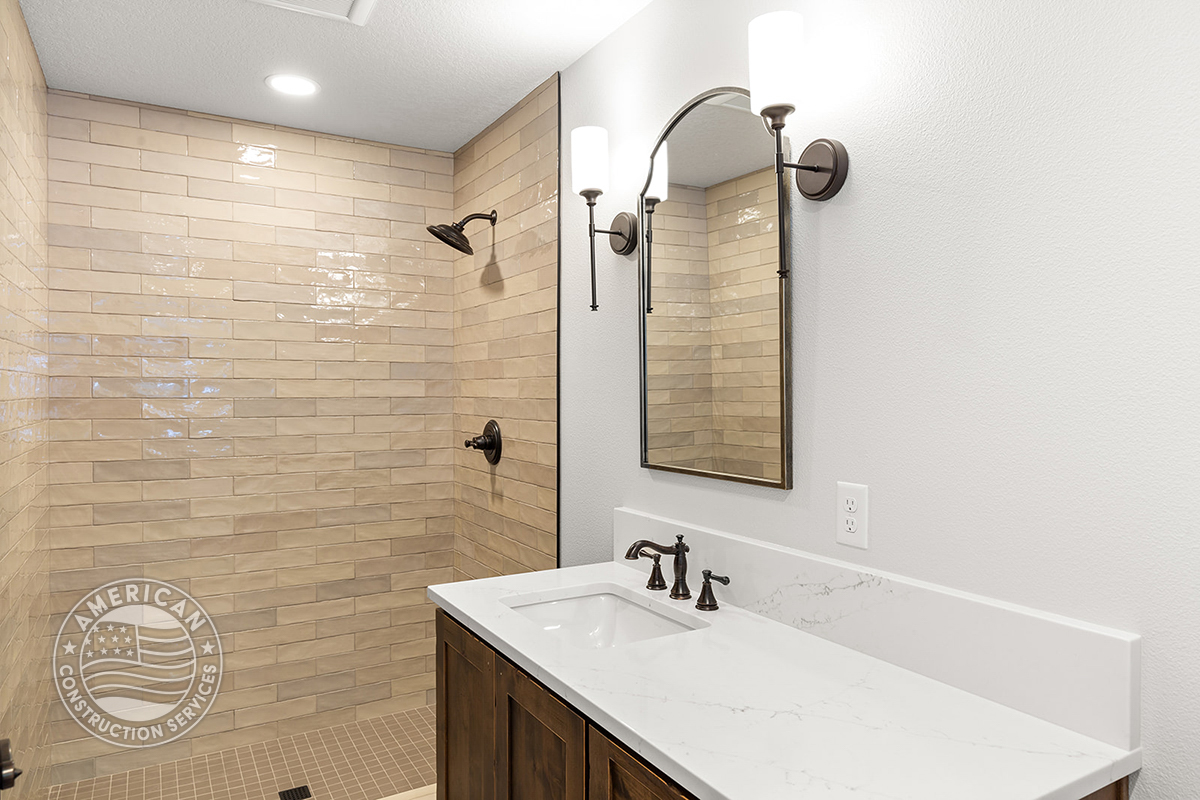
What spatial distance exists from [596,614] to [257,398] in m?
1.83

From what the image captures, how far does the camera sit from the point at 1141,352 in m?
1.09

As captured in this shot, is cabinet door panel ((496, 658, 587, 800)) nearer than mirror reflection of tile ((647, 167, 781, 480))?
Yes

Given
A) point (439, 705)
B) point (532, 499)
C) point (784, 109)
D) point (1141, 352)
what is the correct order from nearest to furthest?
1. point (1141, 352)
2. point (784, 109)
3. point (439, 705)
4. point (532, 499)

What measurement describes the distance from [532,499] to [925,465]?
1.65 m

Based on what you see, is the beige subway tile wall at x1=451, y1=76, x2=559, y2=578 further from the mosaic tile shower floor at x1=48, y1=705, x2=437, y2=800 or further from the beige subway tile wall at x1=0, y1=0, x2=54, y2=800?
the beige subway tile wall at x1=0, y1=0, x2=54, y2=800

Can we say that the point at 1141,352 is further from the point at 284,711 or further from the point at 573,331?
the point at 284,711

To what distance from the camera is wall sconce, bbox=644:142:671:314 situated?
205 centimetres

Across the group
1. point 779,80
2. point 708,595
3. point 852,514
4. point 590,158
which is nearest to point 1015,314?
point 852,514

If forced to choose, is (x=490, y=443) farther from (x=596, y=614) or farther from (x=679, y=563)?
(x=679, y=563)

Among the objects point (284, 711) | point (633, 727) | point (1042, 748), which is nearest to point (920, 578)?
point (1042, 748)

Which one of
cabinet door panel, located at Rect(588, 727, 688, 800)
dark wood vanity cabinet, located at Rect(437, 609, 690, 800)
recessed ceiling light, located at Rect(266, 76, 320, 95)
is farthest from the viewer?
recessed ceiling light, located at Rect(266, 76, 320, 95)

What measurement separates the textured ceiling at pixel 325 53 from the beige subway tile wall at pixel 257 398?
0.76 ft

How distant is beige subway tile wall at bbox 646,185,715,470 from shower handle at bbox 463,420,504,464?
106cm

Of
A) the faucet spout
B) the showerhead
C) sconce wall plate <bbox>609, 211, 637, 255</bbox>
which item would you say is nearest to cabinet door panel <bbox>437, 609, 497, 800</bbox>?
the faucet spout
